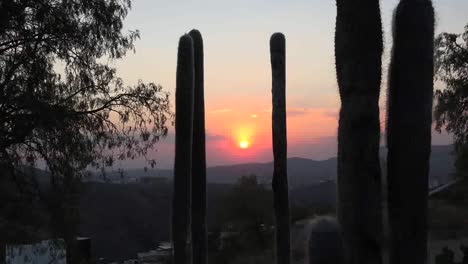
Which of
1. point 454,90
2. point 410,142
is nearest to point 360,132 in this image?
point 410,142

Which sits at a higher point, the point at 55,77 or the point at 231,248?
the point at 55,77

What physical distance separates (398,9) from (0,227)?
8.23 m

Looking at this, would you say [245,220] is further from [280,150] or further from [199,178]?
[199,178]

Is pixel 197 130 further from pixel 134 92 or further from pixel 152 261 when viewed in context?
pixel 152 261

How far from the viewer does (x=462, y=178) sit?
21.8 m

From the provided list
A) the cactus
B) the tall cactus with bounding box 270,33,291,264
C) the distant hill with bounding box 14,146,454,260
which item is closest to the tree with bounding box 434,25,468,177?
the tall cactus with bounding box 270,33,291,264

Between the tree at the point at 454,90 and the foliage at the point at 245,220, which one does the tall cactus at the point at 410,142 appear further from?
the foliage at the point at 245,220

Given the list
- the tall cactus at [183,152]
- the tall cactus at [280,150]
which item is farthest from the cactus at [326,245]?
the tall cactus at [280,150]

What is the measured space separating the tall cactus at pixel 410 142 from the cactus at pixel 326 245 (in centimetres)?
64

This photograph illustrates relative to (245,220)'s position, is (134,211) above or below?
below

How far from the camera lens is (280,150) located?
11523mm

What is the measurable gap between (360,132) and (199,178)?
18.7 ft

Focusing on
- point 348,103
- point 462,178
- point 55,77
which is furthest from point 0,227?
point 462,178

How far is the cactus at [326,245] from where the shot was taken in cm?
483
